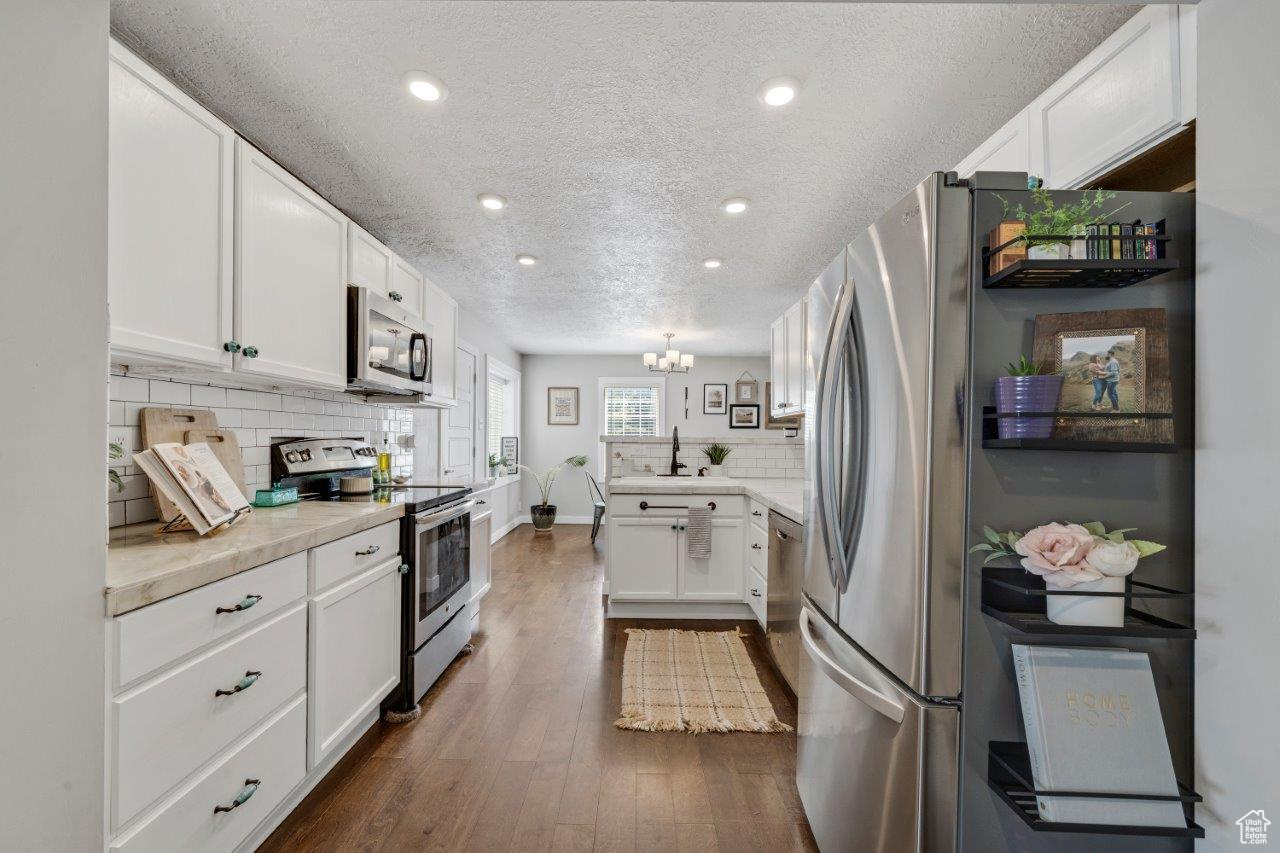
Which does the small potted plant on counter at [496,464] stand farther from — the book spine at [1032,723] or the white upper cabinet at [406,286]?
the book spine at [1032,723]

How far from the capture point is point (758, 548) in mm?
3246

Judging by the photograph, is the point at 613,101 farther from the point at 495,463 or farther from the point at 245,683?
the point at 495,463

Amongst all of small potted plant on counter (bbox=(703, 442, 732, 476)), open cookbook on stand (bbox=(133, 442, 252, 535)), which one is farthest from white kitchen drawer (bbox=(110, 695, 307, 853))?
small potted plant on counter (bbox=(703, 442, 732, 476))

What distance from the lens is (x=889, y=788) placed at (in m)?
1.24

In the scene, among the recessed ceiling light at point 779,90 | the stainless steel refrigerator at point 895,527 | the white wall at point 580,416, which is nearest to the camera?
the stainless steel refrigerator at point 895,527

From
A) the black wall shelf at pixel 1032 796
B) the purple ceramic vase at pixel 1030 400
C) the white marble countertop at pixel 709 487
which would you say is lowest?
the black wall shelf at pixel 1032 796

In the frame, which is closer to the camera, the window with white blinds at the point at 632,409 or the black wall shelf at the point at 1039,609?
the black wall shelf at the point at 1039,609

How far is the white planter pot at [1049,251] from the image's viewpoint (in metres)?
1.07

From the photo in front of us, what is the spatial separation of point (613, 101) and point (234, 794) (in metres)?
2.32

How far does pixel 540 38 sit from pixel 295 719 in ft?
7.05

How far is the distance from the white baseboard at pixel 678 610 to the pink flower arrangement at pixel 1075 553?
2.68 m

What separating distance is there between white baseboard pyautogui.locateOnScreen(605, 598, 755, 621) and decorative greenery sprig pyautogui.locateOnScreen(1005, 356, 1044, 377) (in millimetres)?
2731

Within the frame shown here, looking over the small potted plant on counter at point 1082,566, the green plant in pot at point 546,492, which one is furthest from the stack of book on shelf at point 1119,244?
the green plant in pot at point 546,492

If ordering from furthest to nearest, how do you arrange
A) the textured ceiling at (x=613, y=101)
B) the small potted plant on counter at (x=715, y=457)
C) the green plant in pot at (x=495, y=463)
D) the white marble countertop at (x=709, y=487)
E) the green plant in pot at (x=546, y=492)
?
the green plant in pot at (x=546, y=492)
the green plant in pot at (x=495, y=463)
the small potted plant on counter at (x=715, y=457)
the white marble countertop at (x=709, y=487)
the textured ceiling at (x=613, y=101)
